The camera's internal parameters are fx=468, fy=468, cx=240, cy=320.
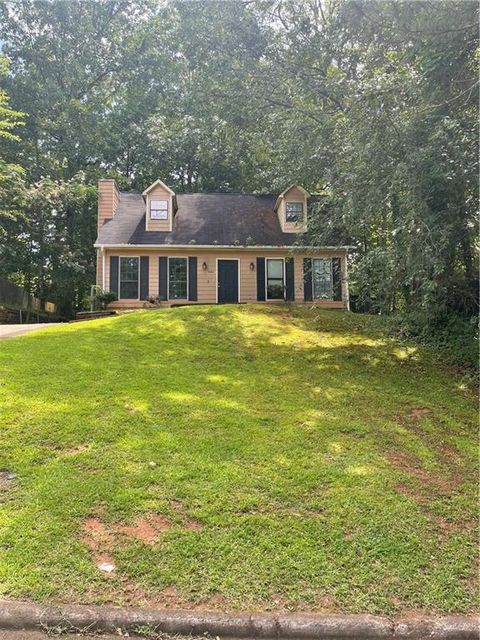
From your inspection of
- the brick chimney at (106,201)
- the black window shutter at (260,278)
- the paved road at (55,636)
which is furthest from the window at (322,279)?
the paved road at (55,636)

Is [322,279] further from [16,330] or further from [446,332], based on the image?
[16,330]

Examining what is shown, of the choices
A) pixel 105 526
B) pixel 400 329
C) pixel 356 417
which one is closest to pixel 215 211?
pixel 400 329

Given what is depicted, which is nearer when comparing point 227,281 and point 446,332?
point 446,332

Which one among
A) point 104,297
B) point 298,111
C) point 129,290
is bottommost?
point 104,297

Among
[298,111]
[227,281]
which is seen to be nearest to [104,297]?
[227,281]

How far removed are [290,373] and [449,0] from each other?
6016 mm

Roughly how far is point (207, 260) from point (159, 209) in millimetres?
2682

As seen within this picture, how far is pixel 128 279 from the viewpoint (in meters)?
16.4

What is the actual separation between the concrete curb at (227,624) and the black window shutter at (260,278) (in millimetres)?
14229

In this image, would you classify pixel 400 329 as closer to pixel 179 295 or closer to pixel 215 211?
pixel 179 295

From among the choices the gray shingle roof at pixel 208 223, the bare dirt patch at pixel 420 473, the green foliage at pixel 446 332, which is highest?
the gray shingle roof at pixel 208 223

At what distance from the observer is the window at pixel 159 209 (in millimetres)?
17188

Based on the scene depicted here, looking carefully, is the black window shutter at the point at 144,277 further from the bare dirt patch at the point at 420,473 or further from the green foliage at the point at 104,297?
the bare dirt patch at the point at 420,473

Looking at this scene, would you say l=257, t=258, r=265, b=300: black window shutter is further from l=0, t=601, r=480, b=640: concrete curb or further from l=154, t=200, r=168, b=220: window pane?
l=0, t=601, r=480, b=640: concrete curb
